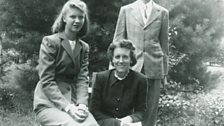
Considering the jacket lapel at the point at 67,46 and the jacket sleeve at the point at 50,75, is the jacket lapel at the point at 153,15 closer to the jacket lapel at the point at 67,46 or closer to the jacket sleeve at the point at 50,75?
the jacket lapel at the point at 67,46

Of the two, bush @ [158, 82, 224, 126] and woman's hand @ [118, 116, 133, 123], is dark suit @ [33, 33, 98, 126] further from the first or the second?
bush @ [158, 82, 224, 126]

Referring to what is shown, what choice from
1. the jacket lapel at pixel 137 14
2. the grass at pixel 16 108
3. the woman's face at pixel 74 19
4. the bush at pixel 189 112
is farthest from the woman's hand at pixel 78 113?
the bush at pixel 189 112

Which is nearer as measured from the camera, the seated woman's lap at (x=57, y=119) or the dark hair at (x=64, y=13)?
the seated woman's lap at (x=57, y=119)

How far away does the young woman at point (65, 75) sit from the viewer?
10.4ft

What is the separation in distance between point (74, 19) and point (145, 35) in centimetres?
140

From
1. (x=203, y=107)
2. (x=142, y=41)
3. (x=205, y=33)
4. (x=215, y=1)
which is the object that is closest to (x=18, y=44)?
(x=142, y=41)

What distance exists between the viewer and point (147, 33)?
450 cm

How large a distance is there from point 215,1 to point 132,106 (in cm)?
588

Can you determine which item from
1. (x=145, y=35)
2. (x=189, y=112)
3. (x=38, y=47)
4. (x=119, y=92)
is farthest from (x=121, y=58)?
(x=189, y=112)

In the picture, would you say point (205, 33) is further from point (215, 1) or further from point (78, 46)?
point (78, 46)

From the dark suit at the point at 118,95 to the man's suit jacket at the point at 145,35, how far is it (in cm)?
89

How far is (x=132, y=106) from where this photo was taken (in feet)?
12.0

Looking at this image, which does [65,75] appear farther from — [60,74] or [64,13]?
[64,13]

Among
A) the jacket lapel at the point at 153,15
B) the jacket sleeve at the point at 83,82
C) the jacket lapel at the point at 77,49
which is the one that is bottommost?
the jacket sleeve at the point at 83,82
